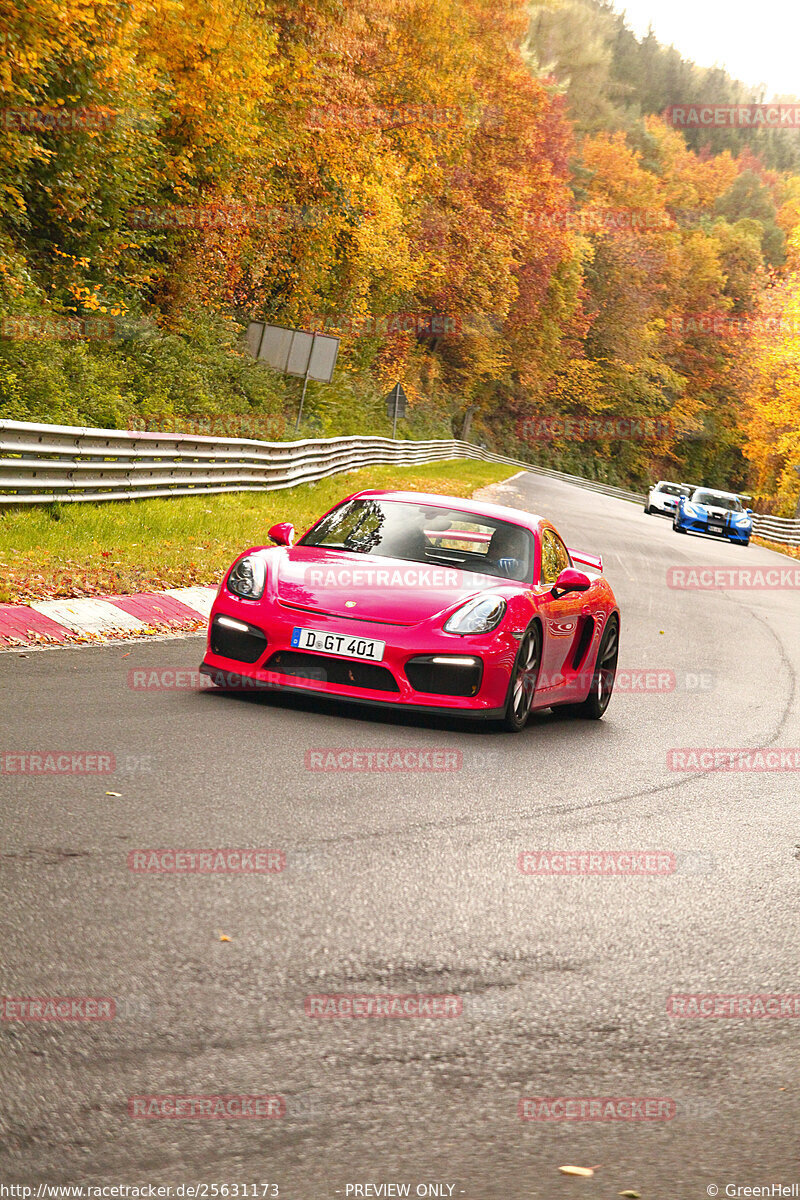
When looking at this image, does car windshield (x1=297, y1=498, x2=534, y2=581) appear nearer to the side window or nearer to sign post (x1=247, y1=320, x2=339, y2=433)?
the side window

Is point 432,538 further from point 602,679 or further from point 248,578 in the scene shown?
point 602,679

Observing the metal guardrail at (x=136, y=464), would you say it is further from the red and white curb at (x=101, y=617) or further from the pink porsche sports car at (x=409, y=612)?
the pink porsche sports car at (x=409, y=612)

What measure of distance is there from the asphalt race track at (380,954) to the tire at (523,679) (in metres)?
0.18

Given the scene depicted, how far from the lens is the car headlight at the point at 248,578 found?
327 inches

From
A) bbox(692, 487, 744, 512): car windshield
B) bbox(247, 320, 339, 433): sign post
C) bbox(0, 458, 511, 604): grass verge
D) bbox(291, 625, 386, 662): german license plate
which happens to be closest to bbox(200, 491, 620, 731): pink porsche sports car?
bbox(291, 625, 386, 662): german license plate

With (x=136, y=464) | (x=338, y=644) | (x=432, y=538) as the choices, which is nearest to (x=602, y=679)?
(x=432, y=538)

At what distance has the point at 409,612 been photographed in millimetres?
8039

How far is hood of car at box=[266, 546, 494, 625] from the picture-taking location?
26.5ft

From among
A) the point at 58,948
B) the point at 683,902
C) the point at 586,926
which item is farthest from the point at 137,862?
the point at 683,902

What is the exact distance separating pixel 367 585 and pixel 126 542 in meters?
6.99

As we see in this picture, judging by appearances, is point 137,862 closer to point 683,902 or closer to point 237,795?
point 237,795

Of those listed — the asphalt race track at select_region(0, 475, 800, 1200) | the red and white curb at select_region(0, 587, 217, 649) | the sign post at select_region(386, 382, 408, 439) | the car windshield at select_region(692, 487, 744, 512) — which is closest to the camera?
the asphalt race track at select_region(0, 475, 800, 1200)

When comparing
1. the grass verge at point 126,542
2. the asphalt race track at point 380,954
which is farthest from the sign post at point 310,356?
the asphalt race track at point 380,954

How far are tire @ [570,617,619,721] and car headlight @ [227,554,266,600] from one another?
271cm
